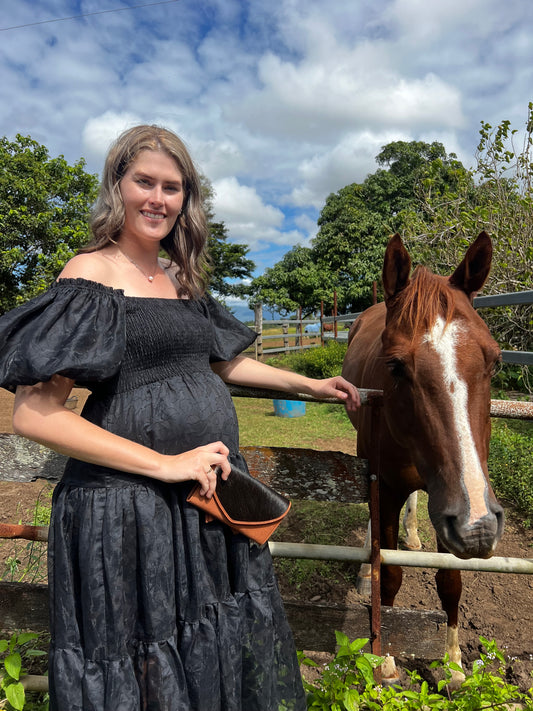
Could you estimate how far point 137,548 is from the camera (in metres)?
1.18

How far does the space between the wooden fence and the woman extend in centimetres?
307

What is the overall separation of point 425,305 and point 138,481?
1.18 metres

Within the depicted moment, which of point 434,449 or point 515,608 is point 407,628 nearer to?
point 434,449

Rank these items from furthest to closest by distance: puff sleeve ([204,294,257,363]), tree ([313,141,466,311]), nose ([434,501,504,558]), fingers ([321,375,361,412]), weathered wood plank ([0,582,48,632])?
tree ([313,141,466,311]) < weathered wood plank ([0,582,48,632]) < fingers ([321,375,361,412]) < puff sleeve ([204,294,257,363]) < nose ([434,501,504,558])

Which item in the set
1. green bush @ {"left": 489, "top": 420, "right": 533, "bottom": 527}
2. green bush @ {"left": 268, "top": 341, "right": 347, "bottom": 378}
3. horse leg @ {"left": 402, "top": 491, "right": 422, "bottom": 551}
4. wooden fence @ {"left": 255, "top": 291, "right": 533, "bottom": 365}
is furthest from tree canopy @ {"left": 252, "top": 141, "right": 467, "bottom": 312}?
horse leg @ {"left": 402, "top": 491, "right": 422, "bottom": 551}

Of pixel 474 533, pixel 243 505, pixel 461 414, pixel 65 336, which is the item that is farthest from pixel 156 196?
pixel 474 533

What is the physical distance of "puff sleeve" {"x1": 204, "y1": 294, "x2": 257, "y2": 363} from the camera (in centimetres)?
162

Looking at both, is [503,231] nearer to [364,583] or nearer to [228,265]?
[364,583]

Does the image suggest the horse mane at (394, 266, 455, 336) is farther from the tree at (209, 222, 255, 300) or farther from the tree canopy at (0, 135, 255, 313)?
the tree at (209, 222, 255, 300)

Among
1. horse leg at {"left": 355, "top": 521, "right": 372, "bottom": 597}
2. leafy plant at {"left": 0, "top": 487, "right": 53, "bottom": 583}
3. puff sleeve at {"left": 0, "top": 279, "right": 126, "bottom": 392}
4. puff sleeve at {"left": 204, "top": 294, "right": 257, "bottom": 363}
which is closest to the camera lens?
puff sleeve at {"left": 0, "top": 279, "right": 126, "bottom": 392}

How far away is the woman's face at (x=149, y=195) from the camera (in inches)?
52.9

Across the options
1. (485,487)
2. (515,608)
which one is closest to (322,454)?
(485,487)

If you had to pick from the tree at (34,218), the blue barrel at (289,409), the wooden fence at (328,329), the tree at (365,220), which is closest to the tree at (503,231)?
the wooden fence at (328,329)

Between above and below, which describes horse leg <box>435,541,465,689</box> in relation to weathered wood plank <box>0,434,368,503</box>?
below
